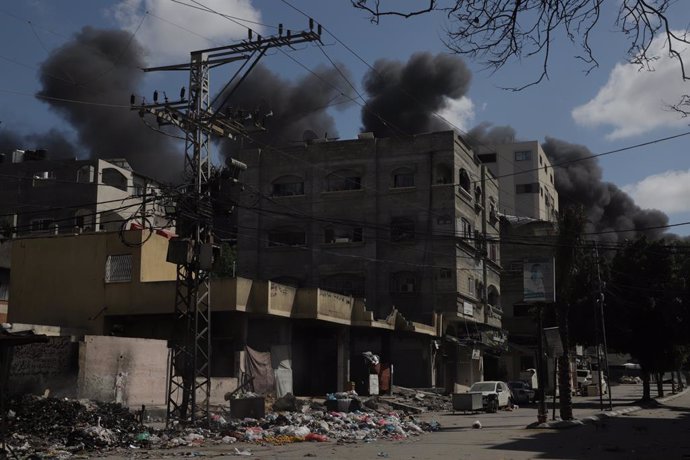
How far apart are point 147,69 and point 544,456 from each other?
19088mm

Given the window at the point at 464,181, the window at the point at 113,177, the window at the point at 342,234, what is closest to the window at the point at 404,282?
the window at the point at 342,234

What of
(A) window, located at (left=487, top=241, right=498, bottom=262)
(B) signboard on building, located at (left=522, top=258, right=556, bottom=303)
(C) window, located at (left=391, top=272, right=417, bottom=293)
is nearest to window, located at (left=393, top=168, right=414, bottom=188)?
(C) window, located at (left=391, top=272, right=417, bottom=293)

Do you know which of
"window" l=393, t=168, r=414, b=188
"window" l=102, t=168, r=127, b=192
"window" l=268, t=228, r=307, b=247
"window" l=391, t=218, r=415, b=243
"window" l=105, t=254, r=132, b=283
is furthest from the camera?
"window" l=102, t=168, r=127, b=192

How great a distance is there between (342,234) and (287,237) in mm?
4109

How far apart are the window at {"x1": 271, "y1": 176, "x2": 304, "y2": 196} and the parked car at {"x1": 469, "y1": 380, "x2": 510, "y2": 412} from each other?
21.7 metres

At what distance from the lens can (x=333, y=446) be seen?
17672mm

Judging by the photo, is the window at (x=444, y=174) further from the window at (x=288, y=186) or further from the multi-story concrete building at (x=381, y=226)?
the window at (x=288, y=186)

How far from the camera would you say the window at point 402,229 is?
50.3 metres

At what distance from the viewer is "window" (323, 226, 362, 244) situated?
51.8 m

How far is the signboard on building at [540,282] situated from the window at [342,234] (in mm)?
27042

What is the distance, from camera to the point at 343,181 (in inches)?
2094

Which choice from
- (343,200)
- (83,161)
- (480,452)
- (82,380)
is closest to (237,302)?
(82,380)

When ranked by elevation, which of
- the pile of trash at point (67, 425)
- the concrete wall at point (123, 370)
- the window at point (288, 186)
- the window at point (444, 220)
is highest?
the window at point (288, 186)

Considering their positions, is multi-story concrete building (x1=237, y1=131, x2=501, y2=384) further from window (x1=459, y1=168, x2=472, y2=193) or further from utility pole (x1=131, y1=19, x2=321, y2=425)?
utility pole (x1=131, y1=19, x2=321, y2=425)
